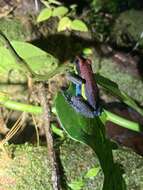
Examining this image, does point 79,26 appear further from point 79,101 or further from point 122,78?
point 79,101

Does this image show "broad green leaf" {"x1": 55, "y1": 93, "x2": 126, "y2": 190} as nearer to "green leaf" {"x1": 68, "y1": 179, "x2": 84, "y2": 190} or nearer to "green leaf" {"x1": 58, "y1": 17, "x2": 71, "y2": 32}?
"green leaf" {"x1": 68, "y1": 179, "x2": 84, "y2": 190}

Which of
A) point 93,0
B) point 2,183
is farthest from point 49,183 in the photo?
point 93,0

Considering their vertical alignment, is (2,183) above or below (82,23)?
below

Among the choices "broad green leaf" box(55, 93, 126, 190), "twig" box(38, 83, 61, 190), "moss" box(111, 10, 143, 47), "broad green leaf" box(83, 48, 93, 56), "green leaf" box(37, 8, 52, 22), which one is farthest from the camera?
"moss" box(111, 10, 143, 47)

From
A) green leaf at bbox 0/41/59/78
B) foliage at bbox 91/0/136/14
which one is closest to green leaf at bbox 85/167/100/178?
green leaf at bbox 0/41/59/78

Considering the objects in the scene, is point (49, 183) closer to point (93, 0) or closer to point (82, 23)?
point (82, 23)

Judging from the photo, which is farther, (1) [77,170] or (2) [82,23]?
(2) [82,23]

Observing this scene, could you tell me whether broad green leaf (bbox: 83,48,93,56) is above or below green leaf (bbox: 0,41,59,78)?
below
